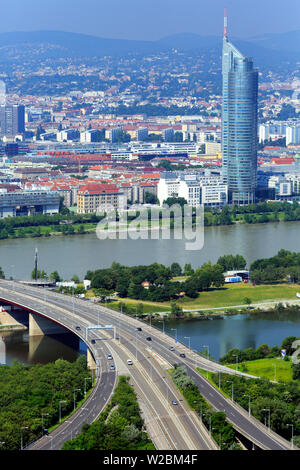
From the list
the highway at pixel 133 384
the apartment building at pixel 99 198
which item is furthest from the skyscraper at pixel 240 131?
the highway at pixel 133 384

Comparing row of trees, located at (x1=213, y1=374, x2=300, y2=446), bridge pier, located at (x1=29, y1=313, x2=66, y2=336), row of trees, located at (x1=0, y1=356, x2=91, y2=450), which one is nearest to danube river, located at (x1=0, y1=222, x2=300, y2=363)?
bridge pier, located at (x1=29, y1=313, x2=66, y2=336)

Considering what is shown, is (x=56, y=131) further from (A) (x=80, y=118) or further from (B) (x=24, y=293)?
(B) (x=24, y=293)

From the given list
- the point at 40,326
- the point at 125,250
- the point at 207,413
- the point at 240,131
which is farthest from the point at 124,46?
the point at 207,413

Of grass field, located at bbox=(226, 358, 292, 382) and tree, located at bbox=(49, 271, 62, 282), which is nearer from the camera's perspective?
grass field, located at bbox=(226, 358, 292, 382)

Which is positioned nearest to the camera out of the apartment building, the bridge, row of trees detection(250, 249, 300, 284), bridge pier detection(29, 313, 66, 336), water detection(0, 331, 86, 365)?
the bridge

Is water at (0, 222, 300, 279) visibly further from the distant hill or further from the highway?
the distant hill

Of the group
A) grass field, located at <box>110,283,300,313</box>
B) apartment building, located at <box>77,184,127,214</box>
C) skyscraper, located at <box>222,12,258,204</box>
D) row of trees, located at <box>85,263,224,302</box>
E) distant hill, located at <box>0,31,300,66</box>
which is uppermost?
distant hill, located at <box>0,31,300,66</box>
